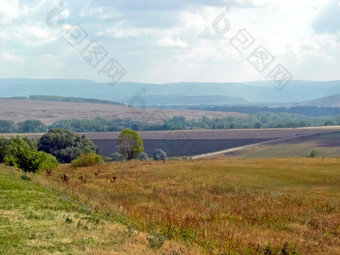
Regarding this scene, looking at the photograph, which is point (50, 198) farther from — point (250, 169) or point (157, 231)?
point (250, 169)

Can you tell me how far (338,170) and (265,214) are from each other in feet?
87.3

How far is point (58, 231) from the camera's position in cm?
1426

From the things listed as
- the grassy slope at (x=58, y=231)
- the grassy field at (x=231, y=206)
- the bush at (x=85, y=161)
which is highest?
the grassy slope at (x=58, y=231)

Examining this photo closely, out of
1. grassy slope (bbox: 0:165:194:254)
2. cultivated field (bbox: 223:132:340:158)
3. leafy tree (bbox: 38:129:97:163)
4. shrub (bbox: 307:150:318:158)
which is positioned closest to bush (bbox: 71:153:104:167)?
leafy tree (bbox: 38:129:97:163)

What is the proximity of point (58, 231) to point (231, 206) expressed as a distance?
591 inches

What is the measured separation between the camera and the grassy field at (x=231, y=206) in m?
17.0

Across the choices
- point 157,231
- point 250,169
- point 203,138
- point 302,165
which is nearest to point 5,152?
point 250,169

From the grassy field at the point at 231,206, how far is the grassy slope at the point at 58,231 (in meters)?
1.43

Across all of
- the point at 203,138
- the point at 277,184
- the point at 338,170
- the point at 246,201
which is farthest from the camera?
the point at 203,138

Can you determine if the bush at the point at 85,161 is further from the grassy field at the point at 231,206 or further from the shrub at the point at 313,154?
the shrub at the point at 313,154

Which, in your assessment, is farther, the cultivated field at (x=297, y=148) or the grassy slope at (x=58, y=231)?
the cultivated field at (x=297, y=148)

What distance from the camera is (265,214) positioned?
25.0 meters

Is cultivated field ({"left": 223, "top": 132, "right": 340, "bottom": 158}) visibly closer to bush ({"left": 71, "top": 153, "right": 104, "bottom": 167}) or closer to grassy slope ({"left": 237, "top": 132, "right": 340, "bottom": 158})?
grassy slope ({"left": 237, "top": 132, "right": 340, "bottom": 158})


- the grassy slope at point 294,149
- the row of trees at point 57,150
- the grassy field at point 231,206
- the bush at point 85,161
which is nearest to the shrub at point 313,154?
the grassy slope at point 294,149
